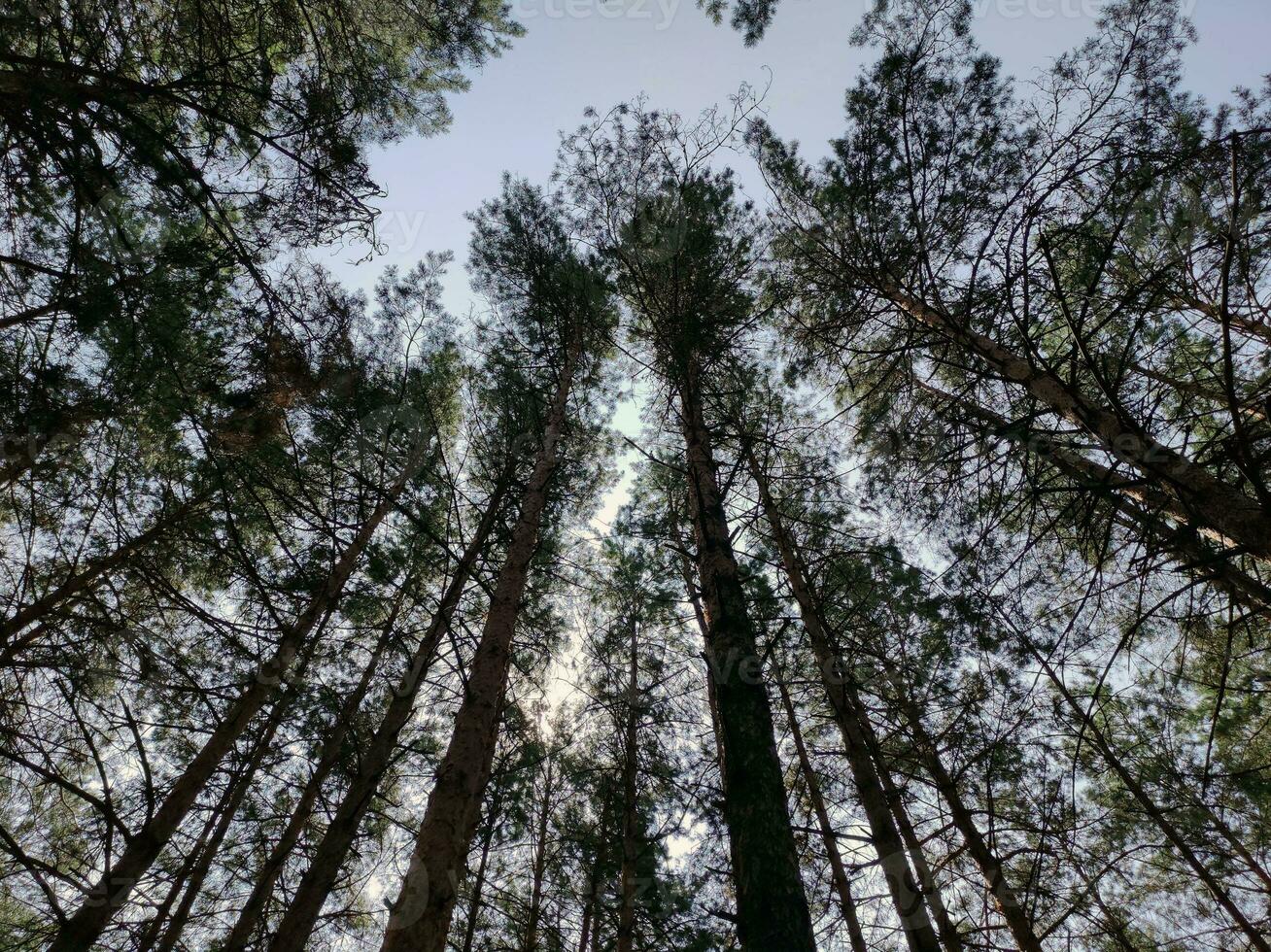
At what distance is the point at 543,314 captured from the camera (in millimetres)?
8680

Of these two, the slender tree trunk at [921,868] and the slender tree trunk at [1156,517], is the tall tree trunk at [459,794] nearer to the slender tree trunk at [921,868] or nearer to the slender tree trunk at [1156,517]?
the slender tree trunk at [921,868]

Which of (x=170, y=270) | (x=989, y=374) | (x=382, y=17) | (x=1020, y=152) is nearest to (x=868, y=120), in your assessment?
(x=1020, y=152)

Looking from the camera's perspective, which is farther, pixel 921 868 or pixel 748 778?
pixel 921 868

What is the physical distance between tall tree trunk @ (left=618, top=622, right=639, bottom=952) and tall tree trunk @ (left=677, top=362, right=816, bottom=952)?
345 cm

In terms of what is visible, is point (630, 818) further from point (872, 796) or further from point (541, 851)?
point (872, 796)

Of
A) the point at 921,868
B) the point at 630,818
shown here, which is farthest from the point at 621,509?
the point at 921,868

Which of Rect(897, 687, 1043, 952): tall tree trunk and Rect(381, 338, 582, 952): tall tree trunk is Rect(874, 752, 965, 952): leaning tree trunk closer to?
Rect(897, 687, 1043, 952): tall tree trunk

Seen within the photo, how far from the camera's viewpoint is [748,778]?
9.83 feet

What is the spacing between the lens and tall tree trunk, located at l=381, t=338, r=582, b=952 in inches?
141

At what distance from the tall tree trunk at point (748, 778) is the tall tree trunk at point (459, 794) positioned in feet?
5.41

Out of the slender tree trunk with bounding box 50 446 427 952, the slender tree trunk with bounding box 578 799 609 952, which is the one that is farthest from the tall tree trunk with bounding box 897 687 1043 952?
the slender tree trunk with bounding box 50 446 427 952

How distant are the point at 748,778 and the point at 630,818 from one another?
5154 millimetres

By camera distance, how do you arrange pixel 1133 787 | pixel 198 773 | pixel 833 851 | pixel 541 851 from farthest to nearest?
1. pixel 541 851
2. pixel 833 851
3. pixel 198 773
4. pixel 1133 787

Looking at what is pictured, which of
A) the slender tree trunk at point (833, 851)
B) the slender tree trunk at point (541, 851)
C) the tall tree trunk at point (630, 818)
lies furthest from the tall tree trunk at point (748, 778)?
the slender tree trunk at point (541, 851)
